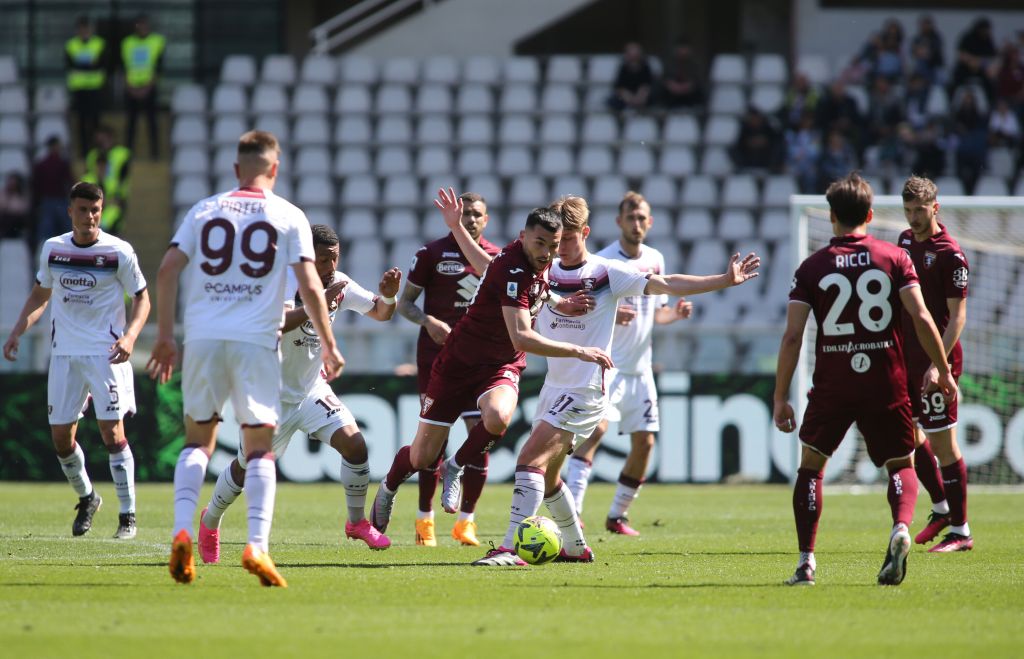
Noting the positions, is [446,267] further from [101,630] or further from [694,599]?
Answer: [101,630]

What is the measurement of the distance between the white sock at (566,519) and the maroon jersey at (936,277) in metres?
2.89

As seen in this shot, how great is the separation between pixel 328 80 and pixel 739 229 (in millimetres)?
7841

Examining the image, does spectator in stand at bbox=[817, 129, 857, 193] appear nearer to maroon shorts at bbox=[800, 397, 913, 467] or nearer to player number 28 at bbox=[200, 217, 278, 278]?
maroon shorts at bbox=[800, 397, 913, 467]

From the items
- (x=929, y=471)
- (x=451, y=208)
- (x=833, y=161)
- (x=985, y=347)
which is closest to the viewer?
(x=451, y=208)

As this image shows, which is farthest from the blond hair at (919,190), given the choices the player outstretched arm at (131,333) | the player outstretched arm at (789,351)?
the player outstretched arm at (131,333)

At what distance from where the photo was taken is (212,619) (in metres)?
6.32

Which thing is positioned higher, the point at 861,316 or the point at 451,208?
the point at 451,208

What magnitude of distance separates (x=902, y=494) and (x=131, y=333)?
5558 mm

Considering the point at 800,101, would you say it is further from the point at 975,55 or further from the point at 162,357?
the point at 162,357

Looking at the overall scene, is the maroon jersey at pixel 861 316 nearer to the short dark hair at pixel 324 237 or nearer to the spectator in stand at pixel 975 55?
the short dark hair at pixel 324 237

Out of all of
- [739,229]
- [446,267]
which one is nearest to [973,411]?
[739,229]

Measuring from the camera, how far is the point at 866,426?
25.3 feet

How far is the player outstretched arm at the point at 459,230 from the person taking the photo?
10.1m

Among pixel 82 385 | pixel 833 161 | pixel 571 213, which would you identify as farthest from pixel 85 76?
pixel 571 213
